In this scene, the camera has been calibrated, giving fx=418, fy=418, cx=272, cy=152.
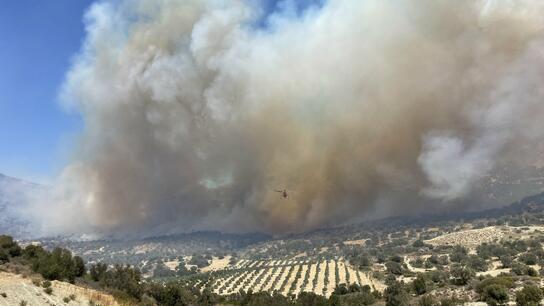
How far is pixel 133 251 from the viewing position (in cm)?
17338

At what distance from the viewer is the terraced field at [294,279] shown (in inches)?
2645

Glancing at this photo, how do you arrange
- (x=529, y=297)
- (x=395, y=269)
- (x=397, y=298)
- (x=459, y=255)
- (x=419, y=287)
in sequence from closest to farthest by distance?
(x=529, y=297)
(x=397, y=298)
(x=419, y=287)
(x=395, y=269)
(x=459, y=255)

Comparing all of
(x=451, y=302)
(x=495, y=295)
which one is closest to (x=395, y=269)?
(x=451, y=302)

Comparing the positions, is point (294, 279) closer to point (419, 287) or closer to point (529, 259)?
point (419, 287)

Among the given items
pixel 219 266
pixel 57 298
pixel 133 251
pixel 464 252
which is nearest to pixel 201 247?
pixel 133 251

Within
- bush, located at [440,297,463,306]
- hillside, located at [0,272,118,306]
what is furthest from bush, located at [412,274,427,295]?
hillside, located at [0,272,118,306]

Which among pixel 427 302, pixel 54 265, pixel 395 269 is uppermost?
pixel 54 265

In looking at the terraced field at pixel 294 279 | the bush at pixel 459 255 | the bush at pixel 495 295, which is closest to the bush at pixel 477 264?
the bush at pixel 459 255

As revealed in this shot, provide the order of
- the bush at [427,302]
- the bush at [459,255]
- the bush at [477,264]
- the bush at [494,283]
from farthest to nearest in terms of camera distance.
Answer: the bush at [459,255] → the bush at [477,264] → the bush at [427,302] → the bush at [494,283]

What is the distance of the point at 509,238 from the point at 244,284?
5370 centimetres

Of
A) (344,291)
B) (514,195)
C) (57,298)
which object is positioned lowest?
(344,291)

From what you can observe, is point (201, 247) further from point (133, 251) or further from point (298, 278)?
point (298, 278)

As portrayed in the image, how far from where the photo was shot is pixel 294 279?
253 ft

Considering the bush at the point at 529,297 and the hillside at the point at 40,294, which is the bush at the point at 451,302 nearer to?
the bush at the point at 529,297
